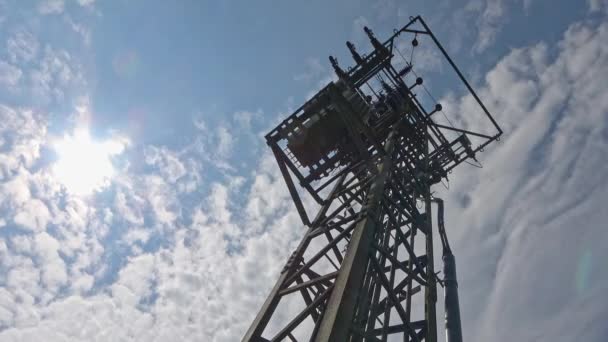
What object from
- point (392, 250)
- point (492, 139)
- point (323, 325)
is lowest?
point (323, 325)

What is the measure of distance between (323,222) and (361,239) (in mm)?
2071

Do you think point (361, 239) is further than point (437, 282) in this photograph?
No

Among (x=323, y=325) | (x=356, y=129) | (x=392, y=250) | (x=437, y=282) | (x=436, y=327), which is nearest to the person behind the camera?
(x=323, y=325)

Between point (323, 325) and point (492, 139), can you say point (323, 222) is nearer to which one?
point (323, 325)

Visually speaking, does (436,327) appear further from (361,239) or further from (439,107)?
(439,107)

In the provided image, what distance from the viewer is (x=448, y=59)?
11859 mm

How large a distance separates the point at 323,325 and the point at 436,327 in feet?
9.42

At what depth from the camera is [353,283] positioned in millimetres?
5344

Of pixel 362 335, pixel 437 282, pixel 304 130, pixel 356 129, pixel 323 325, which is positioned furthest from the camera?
pixel 304 130

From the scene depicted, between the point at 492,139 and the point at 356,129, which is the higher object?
the point at 492,139

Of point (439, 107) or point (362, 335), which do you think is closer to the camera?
point (362, 335)

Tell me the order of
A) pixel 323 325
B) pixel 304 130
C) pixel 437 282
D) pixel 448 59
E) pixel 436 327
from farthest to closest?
pixel 448 59, pixel 304 130, pixel 437 282, pixel 436 327, pixel 323 325

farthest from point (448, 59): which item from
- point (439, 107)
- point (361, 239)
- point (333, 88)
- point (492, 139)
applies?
point (361, 239)

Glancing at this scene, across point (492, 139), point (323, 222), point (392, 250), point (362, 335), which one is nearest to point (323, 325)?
point (362, 335)
